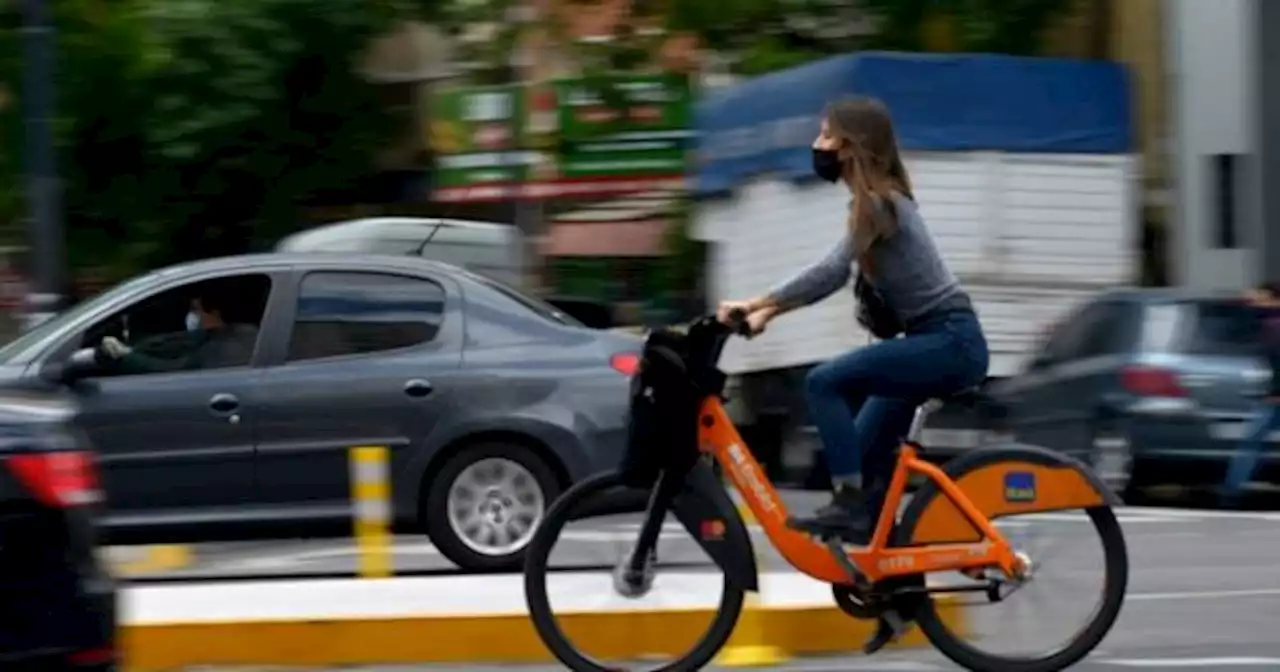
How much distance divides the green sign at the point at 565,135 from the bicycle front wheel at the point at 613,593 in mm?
15831

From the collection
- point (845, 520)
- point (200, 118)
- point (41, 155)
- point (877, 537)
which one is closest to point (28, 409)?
point (845, 520)

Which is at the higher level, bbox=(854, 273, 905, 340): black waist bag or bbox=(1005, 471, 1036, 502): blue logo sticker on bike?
bbox=(854, 273, 905, 340): black waist bag

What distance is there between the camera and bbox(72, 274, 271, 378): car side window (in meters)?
11.8

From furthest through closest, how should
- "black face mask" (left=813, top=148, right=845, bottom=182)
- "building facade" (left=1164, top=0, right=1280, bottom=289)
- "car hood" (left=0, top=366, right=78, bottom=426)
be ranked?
"building facade" (left=1164, top=0, right=1280, bottom=289) < "black face mask" (left=813, top=148, right=845, bottom=182) < "car hood" (left=0, top=366, right=78, bottom=426)

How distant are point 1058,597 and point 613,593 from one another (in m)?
1.36

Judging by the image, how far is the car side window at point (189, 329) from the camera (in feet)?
38.5

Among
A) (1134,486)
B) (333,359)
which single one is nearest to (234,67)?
(1134,486)

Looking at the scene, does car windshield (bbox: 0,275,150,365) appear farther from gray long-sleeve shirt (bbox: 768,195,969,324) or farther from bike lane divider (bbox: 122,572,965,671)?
gray long-sleeve shirt (bbox: 768,195,969,324)

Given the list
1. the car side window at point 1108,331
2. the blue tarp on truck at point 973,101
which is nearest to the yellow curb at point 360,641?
the car side window at point 1108,331

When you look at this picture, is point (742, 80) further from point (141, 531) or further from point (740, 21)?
point (141, 531)

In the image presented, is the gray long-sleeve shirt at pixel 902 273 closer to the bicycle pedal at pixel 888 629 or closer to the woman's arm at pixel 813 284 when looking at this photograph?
the woman's arm at pixel 813 284

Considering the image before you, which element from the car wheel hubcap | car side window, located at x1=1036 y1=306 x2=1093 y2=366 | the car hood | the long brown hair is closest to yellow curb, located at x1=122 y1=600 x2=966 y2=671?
the long brown hair

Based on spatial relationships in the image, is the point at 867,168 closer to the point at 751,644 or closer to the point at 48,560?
the point at 751,644

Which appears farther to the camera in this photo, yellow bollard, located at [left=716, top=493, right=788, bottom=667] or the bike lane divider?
the bike lane divider
